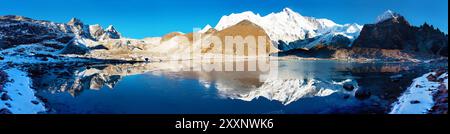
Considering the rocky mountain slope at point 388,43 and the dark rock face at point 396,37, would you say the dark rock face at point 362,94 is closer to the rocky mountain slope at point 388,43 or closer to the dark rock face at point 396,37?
the rocky mountain slope at point 388,43

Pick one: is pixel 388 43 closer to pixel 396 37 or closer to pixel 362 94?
pixel 396 37

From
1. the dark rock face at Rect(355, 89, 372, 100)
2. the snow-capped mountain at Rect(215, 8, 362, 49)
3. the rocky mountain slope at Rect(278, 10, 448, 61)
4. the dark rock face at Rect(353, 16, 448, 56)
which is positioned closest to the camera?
the snow-capped mountain at Rect(215, 8, 362, 49)

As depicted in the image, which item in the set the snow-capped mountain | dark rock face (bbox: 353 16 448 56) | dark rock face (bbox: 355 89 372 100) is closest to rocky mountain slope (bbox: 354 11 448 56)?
dark rock face (bbox: 353 16 448 56)

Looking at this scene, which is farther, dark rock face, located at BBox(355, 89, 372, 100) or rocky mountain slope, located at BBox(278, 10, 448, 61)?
rocky mountain slope, located at BBox(278, 10, 448, 61)

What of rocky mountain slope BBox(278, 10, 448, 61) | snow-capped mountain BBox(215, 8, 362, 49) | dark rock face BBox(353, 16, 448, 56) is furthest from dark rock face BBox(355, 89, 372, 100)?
dark rock face BBox(353, 16, 448, 56)

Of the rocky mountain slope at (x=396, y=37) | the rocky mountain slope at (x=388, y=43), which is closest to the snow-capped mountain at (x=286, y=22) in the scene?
the rocky mountain slope at (x=396, y=37)

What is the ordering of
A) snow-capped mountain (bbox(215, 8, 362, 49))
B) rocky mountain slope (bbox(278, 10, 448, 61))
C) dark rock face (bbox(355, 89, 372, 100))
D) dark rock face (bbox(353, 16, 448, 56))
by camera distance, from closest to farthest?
snow-capped mountain (bbox(215, 8, 362, 49)), dark rock face (bbox(355, 89, 372, 100)), rocky mountain slope (bbox(278, 10, 448, 61)), dark rock face (bbox(353, 16, 448, 56))

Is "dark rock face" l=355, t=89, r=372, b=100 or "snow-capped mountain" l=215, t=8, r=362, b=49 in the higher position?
"snow-capped mountain" l=215, t=8, r=362, b=49

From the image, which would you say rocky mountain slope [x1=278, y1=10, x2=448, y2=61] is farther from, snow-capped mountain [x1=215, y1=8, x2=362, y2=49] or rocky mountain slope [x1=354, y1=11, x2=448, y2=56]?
snow-capped mountain [x1=215, y1=8, x2=362, y2=49]

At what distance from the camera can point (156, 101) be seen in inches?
318

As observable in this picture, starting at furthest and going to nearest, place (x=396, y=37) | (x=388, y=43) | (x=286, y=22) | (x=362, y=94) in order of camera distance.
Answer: (x=286, y=22)
(x=396, y=37)
(x=388, y=43)
(x=362, y=94)

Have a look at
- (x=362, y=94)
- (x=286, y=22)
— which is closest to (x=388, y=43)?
(x=286, y=22)
